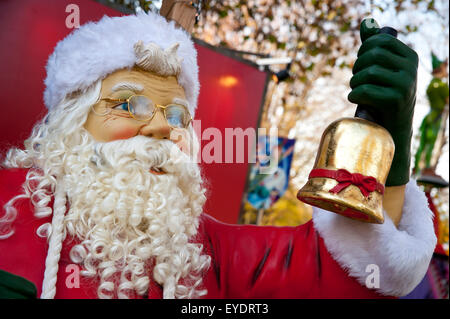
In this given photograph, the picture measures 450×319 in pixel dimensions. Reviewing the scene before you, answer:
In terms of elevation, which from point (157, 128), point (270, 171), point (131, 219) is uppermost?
point (270, 171)

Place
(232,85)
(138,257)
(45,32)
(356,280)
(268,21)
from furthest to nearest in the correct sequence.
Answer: (268,21), (232,85), (45,32), (356,280), (138,257)

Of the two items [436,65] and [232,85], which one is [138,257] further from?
[436,65]

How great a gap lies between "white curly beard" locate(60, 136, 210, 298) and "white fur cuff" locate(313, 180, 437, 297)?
1.88ft

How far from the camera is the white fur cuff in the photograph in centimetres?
176

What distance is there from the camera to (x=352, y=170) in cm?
152

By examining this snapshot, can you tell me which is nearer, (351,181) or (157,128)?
(351,181)

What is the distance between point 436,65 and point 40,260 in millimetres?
5517

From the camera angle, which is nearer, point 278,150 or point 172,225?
point 172,225

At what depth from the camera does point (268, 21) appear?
6.40m

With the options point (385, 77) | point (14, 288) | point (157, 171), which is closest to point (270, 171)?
point (157, 171)

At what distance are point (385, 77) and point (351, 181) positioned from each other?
1.24 feet

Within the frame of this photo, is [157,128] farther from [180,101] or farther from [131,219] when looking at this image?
[131,219]
